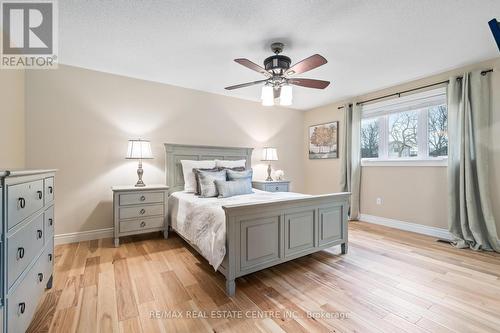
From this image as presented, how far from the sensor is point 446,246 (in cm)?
289

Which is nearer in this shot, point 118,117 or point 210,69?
point 210,69

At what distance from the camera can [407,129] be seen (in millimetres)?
3686

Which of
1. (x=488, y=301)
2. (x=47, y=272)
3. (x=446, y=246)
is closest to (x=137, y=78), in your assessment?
(x=47, y=272)

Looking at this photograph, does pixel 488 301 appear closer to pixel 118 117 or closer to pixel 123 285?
pixel 123 285

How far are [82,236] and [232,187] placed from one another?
2152 millimetres

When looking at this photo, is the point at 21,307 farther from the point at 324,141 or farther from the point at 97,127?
the point at 324,141

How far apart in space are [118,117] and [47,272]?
7.27 feet

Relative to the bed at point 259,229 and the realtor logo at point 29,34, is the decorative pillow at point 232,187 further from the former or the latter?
the realtor logo at point 29,34

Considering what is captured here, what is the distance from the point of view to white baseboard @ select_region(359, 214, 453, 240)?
3216mm

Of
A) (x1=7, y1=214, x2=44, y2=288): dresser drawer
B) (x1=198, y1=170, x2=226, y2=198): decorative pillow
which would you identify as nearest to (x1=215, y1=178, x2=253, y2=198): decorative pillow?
(x1=198, y1=170, x2=226, y2=198): decorative pillow

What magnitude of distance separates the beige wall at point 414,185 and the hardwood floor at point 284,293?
0.80 m

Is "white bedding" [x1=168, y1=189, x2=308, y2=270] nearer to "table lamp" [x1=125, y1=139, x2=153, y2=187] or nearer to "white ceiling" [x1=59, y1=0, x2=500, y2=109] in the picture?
"table lamp" [x1=125, y1=139, x2=153, y2=187]

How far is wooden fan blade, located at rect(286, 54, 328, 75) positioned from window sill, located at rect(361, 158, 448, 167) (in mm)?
2541

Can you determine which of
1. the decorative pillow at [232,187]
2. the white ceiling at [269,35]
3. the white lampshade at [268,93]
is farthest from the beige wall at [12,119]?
the white lampshade at [268,93]
